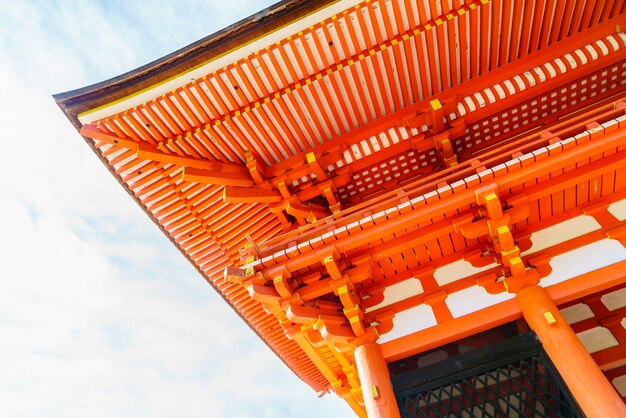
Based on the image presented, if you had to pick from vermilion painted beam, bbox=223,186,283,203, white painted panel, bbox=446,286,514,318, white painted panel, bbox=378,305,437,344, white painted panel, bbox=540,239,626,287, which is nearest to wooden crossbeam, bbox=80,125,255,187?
vermilion painted beam, bbox=223,186,283,203

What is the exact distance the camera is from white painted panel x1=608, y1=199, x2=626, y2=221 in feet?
17.0

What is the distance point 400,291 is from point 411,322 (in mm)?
480

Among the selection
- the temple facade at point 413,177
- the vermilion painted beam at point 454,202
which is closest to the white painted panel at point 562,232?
the temple facade at point 413,177

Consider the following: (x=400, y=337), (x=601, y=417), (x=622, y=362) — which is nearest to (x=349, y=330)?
(x=400, y=337)

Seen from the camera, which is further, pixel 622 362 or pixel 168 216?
pixel 168 216

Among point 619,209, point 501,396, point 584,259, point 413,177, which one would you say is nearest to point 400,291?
point 501,396

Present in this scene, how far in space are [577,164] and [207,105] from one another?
4906mm

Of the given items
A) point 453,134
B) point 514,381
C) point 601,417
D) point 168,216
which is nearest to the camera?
point 601,417

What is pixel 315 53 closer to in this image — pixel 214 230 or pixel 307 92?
pixel 307 92

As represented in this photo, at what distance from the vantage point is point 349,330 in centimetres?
535

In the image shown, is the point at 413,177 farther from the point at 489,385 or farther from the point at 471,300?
the point at 489,385

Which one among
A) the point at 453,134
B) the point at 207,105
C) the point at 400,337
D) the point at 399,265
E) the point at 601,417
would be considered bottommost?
the point at 601,417

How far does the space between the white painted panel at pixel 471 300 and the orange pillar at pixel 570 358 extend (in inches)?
10.3

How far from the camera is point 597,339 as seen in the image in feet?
18.5
